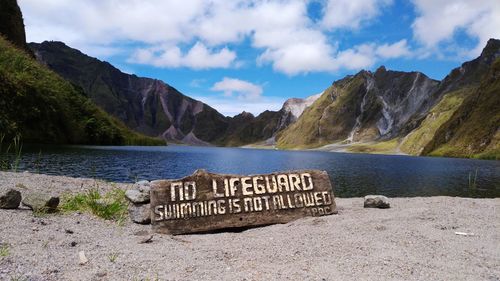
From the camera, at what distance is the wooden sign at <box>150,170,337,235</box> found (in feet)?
45.1

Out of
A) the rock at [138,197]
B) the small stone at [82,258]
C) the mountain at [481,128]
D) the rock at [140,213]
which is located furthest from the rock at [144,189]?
the mountain at [481,128]

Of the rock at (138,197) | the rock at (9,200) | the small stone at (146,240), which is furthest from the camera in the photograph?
the rock at (138,197)

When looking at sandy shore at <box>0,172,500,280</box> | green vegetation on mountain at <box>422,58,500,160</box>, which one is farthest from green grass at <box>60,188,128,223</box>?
green vegetation on mountain at <box>422,58,500,160</box>

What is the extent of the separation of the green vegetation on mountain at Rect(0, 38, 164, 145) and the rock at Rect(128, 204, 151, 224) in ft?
169

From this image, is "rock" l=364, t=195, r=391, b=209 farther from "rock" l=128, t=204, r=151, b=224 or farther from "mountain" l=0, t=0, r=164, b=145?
"mountain" l=0, t=0, r=164, b=145

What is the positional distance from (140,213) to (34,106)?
8436 centimetres

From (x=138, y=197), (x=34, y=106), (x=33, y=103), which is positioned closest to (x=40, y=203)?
(x=138, y=197)

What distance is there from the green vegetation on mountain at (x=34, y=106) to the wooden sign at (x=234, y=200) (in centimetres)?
5347

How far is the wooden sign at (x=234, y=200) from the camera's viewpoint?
13.8m

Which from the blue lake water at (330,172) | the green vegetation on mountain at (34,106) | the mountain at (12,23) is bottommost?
the blue lake water at (330,172)

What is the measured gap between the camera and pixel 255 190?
1506 cm

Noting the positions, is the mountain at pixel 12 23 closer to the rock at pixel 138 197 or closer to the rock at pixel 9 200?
the rock at pixel 138 197

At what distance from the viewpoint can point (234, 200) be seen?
1458 cm

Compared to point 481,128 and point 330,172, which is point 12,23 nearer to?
point 330,172
